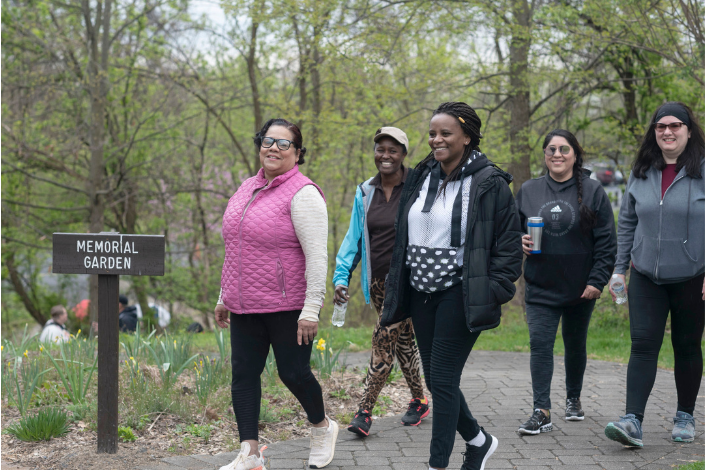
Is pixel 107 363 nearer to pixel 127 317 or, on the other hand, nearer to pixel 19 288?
pixel 127 317

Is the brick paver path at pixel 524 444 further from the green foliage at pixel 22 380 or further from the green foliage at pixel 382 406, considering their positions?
the green foliage at pixel 22 380

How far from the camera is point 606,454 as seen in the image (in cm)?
421

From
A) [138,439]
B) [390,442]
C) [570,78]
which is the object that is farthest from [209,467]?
[570,78]

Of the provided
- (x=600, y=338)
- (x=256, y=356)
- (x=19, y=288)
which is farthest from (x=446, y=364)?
(x=19, y=288)

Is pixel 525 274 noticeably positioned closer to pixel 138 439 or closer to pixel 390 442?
pixel 390 442

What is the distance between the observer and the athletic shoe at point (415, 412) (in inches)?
194

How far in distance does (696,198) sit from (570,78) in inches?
269

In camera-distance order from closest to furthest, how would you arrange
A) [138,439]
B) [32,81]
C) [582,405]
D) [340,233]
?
[138,439] < [582,405] < [32,81] < [340,233]

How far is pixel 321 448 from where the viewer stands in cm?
399

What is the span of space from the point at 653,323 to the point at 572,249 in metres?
0.69

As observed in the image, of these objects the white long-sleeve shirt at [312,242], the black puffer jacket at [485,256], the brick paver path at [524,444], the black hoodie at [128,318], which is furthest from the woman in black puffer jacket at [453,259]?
the black hoodie at [128,318]

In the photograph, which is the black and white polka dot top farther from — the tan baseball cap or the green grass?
the green grass

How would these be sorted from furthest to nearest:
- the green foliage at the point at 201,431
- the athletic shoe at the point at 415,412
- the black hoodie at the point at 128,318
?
the black hoodie at the point at 128,318 < the athletic shoe at the point at 415,412 < the green foliage at the point at 201,431

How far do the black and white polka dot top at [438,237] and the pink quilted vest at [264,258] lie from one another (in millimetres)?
627
